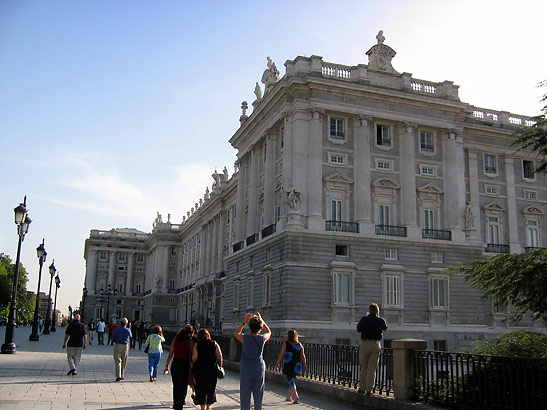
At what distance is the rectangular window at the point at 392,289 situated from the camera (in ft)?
126

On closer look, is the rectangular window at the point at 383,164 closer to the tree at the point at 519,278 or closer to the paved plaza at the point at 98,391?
the paved plaza at the point at 98,391

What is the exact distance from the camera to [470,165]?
44.7 metres

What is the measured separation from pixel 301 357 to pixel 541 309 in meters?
5.71

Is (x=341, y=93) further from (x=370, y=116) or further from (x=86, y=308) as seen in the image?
(x=86, y=308)

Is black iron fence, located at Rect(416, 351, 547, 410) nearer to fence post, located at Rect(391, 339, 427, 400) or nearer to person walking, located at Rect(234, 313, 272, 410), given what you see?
fence post, located at Rect(391, 339, 427, 400)

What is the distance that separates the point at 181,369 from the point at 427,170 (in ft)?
107

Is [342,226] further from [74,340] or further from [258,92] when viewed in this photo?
[74,340]

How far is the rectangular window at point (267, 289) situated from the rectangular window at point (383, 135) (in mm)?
11546

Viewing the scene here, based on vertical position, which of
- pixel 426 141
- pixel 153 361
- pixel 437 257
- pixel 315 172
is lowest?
pixel 153 361

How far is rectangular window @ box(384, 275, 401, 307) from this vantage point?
3831cm

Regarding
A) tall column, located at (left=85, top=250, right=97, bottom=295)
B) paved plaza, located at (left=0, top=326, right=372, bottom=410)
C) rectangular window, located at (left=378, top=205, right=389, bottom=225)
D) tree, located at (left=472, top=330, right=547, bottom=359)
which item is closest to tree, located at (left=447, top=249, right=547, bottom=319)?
tree, located at (left=472, top=330, right=547, bottom=359)

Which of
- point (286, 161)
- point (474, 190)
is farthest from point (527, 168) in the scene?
point (286, 161)

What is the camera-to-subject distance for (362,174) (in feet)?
131

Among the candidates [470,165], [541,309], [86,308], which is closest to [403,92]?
[470,165]
